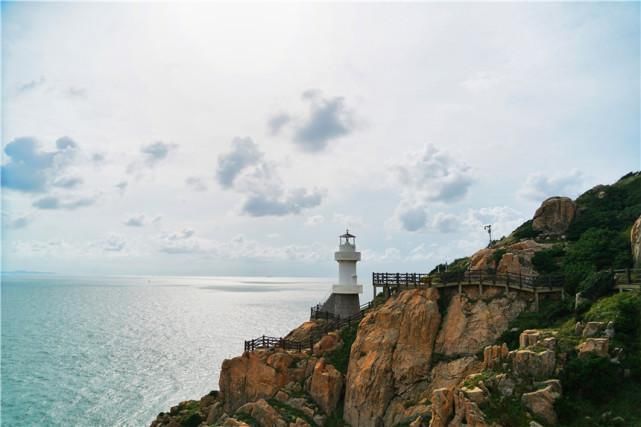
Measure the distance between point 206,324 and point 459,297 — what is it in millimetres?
108459

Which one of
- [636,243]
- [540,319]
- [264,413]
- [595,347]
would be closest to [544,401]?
[595,347]

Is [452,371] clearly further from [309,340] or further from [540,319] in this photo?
[309,340]

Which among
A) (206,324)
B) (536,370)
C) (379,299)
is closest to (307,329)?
(379,299)

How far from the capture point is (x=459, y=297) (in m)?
35.4

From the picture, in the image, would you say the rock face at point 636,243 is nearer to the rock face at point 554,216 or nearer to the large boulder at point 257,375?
the rock face at point 554,216

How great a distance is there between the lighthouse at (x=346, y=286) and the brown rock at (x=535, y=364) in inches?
900

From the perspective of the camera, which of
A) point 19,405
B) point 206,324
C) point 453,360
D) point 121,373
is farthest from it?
point 206,324

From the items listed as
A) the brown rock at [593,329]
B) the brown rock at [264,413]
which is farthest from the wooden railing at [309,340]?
the brown rock at [593,329]

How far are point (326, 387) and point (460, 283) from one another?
13.2 meters

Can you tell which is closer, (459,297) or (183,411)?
(459,297)

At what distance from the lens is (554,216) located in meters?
42.4

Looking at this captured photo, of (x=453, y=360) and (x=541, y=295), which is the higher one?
(x=541, y=295)

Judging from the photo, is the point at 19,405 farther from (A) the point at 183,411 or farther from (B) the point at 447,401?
(B) the point at 447,401

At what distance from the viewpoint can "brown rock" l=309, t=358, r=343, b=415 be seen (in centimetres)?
3484
